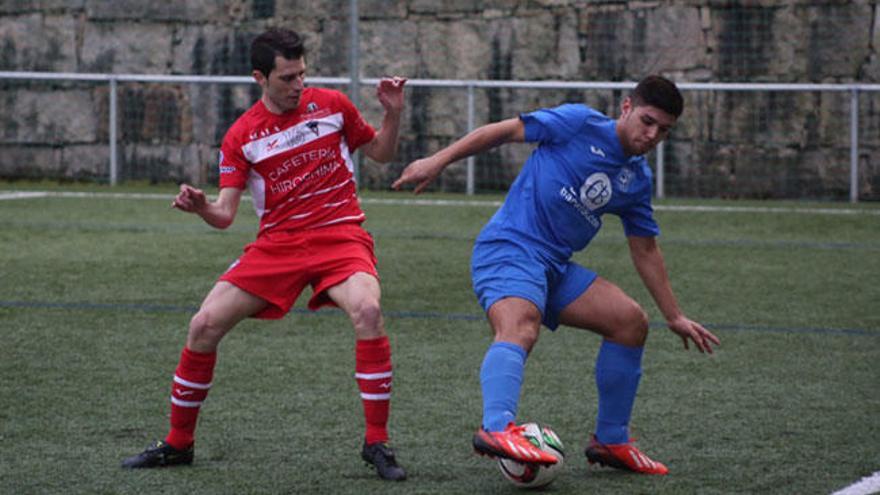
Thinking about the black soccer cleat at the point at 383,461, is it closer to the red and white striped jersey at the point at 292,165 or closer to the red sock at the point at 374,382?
the red sock at the point at 374,382

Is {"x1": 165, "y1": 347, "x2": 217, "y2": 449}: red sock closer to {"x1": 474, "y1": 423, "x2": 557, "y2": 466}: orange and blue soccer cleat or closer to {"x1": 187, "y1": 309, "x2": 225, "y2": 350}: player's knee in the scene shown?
{"x1": 187, "y1": 309, "x2": 225, "y2": 350}: player's knee

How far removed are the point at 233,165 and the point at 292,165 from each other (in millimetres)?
194

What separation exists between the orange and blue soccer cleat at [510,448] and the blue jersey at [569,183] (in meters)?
0.78

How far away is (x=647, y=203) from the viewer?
5.38 m

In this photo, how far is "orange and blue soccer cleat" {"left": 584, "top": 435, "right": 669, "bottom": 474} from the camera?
5152mm

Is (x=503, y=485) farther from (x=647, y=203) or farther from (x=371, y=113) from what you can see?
(x=371, y=113)

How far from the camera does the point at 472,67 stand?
1769cm

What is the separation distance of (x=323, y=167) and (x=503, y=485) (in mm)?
1269

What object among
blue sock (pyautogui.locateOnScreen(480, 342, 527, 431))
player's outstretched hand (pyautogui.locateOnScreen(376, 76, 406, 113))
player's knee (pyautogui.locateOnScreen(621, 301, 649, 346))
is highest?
player's outstretched hand (pyautogui.locateOnScreen(376, 76, 406, 113))

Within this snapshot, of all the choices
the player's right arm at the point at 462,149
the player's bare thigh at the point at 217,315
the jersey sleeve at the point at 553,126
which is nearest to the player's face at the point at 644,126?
the jersey sleeve at the point at 553,126

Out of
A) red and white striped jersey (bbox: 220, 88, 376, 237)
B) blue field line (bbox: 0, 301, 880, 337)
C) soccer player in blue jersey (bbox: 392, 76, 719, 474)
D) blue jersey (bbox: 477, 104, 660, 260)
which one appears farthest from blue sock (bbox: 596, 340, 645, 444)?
blue field line (bbox: 0, 301, 880, 337)

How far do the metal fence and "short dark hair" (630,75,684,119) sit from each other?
36.0 feet

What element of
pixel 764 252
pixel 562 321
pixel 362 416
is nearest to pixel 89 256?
pixel 764 252

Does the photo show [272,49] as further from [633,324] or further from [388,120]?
[633,324]
